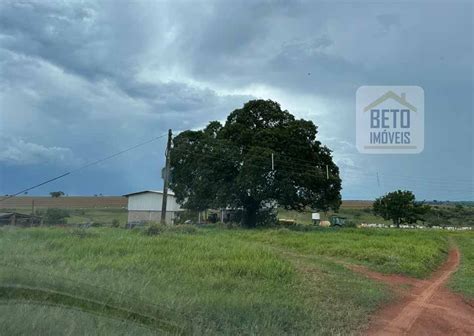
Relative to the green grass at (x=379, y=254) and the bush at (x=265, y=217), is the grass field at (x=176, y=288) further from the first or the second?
the bush at (x=265, y=217)

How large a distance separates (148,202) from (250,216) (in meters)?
17.4

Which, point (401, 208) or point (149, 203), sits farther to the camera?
point (401, 208)

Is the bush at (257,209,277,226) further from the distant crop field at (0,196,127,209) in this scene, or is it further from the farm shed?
the distant crop field at (0,196,127,209)

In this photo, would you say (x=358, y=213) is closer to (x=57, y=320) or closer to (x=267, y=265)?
(x=267, y=265)

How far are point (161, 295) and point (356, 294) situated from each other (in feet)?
14.8

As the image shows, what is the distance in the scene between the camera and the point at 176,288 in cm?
774

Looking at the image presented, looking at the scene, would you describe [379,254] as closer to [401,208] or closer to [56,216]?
[56,216]

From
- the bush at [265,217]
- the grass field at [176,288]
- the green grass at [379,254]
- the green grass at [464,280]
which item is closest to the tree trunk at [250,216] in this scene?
the bush at [265,217]

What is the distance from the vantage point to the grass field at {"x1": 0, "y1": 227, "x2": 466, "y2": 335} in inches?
198

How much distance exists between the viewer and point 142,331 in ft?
16.1

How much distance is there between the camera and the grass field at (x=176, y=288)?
16.5ft

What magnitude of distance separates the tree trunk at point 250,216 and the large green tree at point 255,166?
55 mm

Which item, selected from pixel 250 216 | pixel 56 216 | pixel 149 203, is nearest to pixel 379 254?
pixel 250 216

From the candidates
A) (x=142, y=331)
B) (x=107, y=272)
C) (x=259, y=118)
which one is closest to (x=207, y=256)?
(x=107, y=272)
